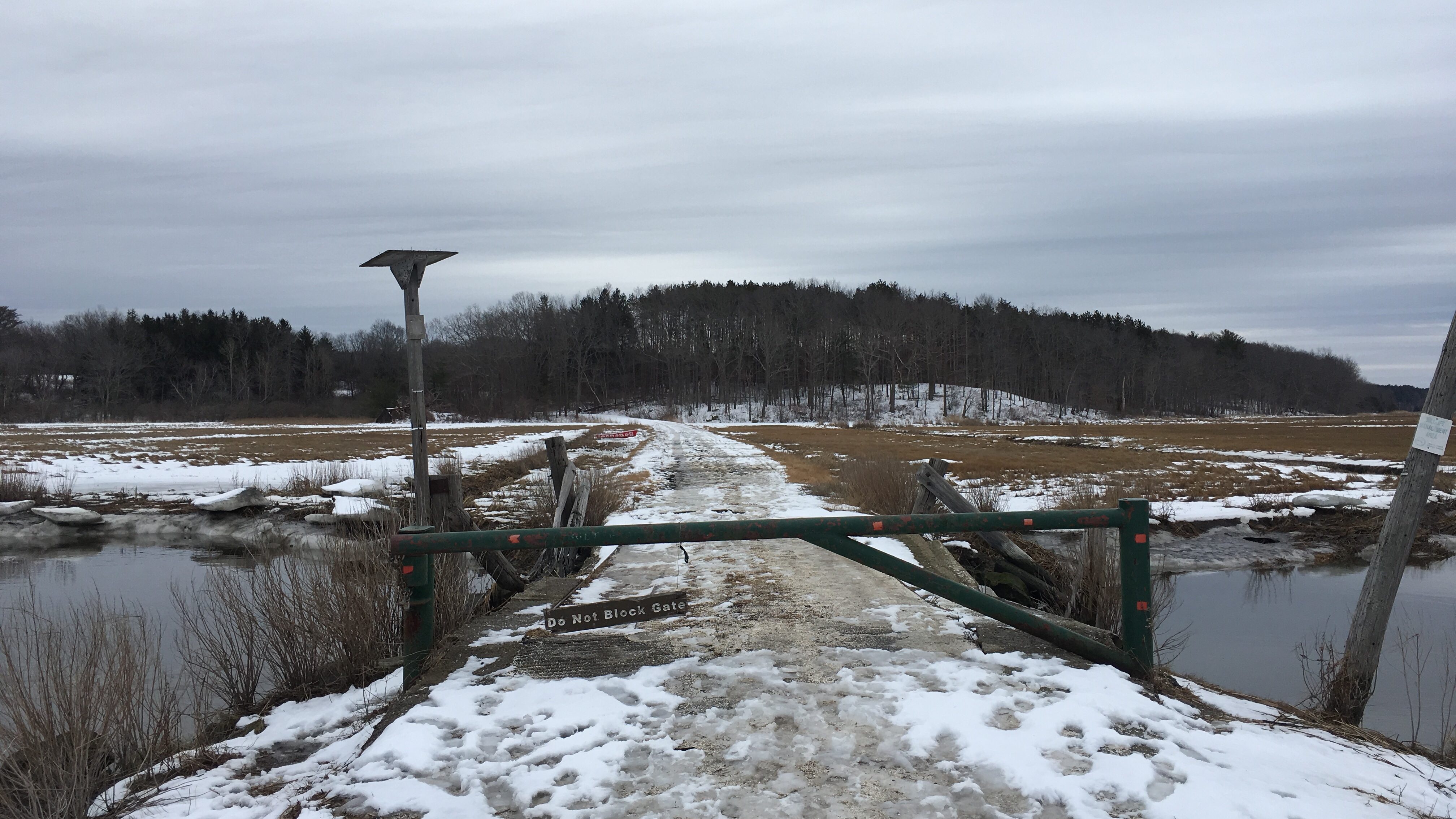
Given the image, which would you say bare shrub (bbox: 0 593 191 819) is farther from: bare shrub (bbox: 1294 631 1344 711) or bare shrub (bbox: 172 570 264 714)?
bare shrub (bbox: 1294 631 1344 711)

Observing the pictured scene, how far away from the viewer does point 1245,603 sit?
11.3m

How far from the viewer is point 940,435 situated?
158ft

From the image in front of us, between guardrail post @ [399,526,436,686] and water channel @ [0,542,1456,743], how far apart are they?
5.65 feet

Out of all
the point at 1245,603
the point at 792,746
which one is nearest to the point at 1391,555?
the point at 792,746

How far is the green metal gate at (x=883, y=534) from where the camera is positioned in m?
4.42

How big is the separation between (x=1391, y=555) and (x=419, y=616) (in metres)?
6.63

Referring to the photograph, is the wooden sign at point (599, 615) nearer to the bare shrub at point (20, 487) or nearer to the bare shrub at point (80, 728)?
the bare shrub at point (80, 728)

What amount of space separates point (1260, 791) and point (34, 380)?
11003 cm

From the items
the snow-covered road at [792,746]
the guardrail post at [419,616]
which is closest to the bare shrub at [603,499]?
the guardrail post at [419,616]

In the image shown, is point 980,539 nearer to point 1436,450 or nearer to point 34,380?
point 1436,450

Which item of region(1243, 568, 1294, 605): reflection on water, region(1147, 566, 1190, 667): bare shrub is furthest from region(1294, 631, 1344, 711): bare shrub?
region(1243, 568, 1294, 605): reflection on water

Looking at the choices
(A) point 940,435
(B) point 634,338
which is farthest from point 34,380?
(A) point 940,435

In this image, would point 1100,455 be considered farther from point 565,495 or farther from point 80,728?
point 80,728

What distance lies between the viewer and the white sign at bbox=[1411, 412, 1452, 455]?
536 cm
